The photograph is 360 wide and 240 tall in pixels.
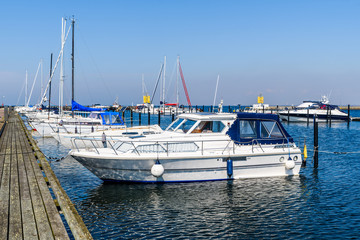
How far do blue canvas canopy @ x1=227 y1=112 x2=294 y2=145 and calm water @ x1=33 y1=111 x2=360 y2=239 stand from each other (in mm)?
1772

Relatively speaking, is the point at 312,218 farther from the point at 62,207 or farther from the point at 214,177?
the point at 62,207

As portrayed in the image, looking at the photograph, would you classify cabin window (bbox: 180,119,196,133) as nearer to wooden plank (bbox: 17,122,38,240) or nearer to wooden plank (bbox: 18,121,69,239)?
wooden plank (bbox: 18,121,69,239)

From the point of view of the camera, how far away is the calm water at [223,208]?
930 cm

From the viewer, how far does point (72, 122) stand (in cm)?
2766

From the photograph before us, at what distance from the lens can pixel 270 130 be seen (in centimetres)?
1526

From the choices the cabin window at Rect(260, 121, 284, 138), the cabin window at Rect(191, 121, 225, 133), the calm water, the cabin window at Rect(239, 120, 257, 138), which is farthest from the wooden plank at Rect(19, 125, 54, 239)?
the cabin window at Rect(260, 121, 284, 138)

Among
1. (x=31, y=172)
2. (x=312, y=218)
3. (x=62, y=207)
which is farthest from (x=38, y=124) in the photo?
(x=312, y=218)

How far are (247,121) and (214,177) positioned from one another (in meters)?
3.13

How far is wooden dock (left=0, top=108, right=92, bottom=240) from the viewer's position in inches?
273

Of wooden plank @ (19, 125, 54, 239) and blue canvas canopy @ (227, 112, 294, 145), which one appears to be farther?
blue canvas canopy @ (227, 112, 294, 145)

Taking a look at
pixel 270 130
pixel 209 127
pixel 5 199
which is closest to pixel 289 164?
pixel 270 130

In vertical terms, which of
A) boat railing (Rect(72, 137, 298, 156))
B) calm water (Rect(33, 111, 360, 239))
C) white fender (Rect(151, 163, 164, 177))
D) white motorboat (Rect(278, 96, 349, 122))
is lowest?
calm water (Rect(33, 111, 360, 239))

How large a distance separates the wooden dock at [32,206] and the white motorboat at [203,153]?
2.32 m

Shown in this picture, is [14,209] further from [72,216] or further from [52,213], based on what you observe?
[72,216]
